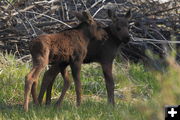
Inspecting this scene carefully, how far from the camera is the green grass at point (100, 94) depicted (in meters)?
4.82

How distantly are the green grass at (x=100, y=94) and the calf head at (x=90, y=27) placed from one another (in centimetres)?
92

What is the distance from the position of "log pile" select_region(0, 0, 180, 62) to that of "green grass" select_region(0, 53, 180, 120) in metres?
0.62

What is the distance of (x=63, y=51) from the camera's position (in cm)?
741

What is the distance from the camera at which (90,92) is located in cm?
905

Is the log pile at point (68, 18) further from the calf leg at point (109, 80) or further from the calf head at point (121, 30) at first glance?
the calf leg at point (109, 80)

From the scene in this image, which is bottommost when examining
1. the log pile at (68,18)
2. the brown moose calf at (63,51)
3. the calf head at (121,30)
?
the brown moose calf at (63,51)

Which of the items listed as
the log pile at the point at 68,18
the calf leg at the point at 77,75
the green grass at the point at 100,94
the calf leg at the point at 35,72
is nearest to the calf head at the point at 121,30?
the green grass at the point at 100,94

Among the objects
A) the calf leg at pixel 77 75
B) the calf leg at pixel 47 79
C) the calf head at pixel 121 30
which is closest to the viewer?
the calf leg at pixel 77 75

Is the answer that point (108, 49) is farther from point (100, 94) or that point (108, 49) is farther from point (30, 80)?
point (30, 80)

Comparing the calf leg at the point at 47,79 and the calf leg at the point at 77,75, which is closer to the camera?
the calf leg at the point at 77,75

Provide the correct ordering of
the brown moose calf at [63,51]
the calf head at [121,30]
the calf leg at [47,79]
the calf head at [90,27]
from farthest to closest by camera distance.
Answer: the calf head at [121,30]
the calf head at [90,27]
the calf leg at [47,79]
the brown moose calf at [63,51]

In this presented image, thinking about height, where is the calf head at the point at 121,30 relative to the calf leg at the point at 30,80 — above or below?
above

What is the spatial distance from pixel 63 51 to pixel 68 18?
117 inches

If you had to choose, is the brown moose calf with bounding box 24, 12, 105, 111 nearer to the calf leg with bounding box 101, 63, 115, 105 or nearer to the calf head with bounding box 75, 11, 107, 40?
the calf head with bounding box 75, 11, 107, 40
